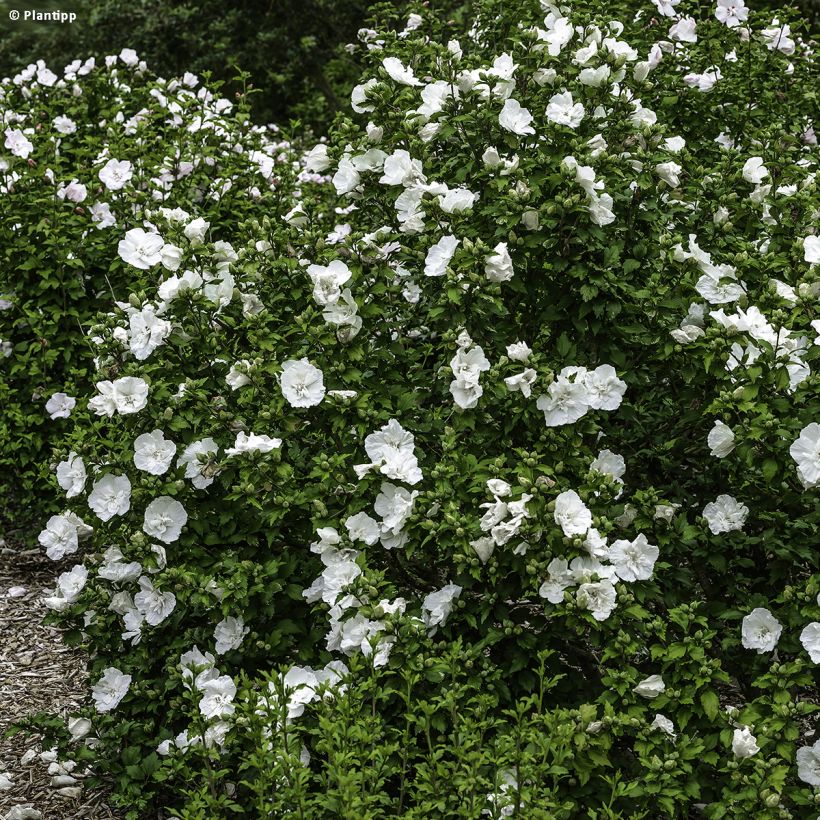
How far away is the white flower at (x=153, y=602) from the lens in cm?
319

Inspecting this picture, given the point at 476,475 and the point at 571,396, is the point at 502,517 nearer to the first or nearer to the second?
the point at 476,475

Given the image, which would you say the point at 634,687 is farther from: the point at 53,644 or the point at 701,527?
the point at 53,644

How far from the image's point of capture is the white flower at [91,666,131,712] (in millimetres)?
3312

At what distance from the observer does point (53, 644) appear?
14.4 feet

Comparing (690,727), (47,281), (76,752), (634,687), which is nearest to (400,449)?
(634,687)

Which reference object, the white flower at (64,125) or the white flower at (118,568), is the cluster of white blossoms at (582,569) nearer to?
the white flower at (118,568)

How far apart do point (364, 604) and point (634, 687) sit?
0.74 metres

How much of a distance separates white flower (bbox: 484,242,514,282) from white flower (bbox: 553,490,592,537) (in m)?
0.66

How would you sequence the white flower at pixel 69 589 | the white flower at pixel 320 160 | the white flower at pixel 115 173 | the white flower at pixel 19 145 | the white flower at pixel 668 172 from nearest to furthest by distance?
the white flower at pixel 668 172, the white flower at pixel 69 589, the white flower at pixel 320 160, the white flower at pixel 115 173, the white flower at pixel 19 145

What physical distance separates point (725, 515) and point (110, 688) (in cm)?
193

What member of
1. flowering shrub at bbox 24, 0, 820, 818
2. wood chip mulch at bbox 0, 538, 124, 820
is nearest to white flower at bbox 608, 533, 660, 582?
flowering shrub at bbox 24, 0, 820, 818

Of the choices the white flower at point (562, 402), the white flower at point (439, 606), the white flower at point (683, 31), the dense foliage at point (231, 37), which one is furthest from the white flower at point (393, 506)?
the dense foliage at point (231, 37)

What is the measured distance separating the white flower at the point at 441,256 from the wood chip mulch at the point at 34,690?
6.13 ft

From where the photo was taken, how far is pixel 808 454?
8.93ft
